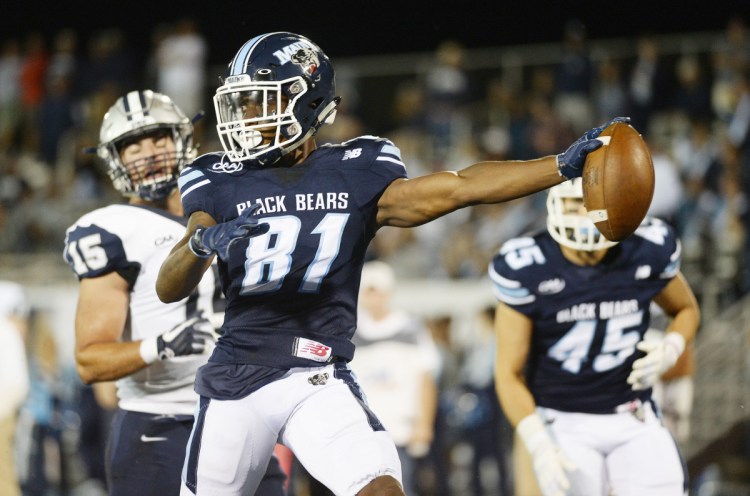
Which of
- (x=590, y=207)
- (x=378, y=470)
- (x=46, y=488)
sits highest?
(x=590, y=207)

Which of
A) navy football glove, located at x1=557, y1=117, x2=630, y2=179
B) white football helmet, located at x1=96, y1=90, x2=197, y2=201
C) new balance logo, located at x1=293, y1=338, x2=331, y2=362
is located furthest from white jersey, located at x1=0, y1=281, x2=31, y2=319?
navy football glove, located at x1=557, y1=117, x2=630, y2=179

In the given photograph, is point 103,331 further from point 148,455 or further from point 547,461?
point 547,461

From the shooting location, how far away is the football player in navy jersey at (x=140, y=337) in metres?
4.04

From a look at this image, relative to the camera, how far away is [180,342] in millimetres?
3945

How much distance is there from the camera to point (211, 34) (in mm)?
15219

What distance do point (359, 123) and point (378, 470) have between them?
8.51m

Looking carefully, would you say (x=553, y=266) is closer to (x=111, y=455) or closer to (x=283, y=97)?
(x=283, y=97)

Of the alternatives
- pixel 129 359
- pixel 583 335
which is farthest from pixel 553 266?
pixel 129 359

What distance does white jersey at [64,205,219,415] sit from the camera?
13.6 feet

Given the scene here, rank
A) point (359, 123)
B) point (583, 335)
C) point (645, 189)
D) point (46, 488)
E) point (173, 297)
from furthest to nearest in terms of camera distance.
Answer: point (359, 123), point (46, 488), point (583, 335), point (173, 297), point (645, 189)

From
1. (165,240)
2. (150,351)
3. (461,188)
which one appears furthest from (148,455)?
(461,188)

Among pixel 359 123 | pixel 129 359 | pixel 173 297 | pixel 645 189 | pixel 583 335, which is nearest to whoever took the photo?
pixel 645 189

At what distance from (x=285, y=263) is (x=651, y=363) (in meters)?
1.81

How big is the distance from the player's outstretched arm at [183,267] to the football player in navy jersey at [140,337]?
450 mm
